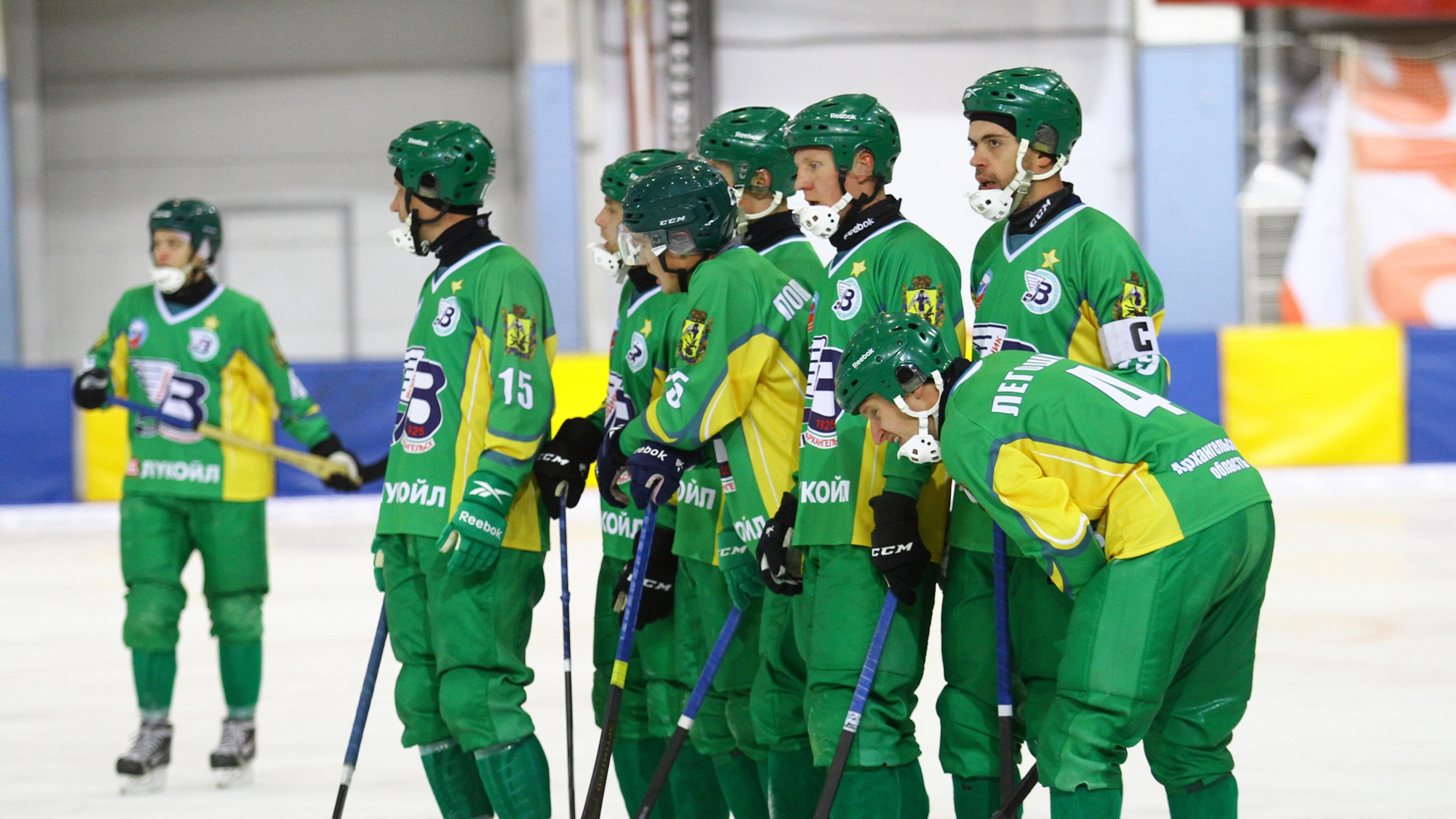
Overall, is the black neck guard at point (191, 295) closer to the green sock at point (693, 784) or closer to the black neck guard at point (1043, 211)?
the green sock at point (693, 784)

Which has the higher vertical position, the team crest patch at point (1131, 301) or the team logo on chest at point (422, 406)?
the team crest patch at point (1131, 301)

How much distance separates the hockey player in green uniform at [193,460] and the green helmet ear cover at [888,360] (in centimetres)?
306

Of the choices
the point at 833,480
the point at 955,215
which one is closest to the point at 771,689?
the point at 833,480

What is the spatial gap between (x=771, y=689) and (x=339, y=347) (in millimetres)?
14729

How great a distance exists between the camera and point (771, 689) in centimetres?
420

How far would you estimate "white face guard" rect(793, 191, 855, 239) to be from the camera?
13.7ft

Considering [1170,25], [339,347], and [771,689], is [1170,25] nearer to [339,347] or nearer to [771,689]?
[339,347]

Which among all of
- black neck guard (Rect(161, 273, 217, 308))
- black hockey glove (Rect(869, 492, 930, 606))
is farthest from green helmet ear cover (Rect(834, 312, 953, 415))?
black neck guard (Rect(161, 273, 217, 308))

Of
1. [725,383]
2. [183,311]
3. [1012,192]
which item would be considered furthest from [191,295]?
[1012,192]

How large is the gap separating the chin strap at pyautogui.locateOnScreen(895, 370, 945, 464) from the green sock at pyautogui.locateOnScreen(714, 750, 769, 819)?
130 centimetres

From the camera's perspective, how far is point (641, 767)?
4633mm

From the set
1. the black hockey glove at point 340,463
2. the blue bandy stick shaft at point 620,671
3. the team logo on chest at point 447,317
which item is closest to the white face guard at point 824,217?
the blue bandy stick shaft at point 620,671

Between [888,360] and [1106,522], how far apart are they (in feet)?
1.90

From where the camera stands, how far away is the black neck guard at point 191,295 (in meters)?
6.02
